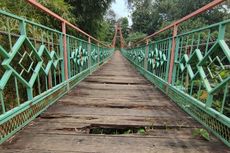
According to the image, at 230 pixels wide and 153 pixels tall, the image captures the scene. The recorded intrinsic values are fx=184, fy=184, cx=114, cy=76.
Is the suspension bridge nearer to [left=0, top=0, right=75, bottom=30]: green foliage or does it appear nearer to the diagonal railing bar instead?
the diagonal railing bar

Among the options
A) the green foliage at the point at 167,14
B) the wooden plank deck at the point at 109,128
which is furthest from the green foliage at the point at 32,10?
the green foliage at the point at 167,14

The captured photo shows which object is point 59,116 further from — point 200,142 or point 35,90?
point 200,142

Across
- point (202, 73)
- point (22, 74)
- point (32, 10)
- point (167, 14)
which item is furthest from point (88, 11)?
point (167, 14)

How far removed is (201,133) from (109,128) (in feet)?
2.16

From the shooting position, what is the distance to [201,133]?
4.20ft

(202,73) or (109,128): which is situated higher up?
(202,73)

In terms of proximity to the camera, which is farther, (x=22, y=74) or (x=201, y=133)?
(x=22, y=74)

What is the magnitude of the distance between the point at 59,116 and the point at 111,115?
44 centimetres

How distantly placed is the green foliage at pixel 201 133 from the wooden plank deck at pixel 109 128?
29 millimetres

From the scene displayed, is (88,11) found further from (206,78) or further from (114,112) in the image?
(206,78)

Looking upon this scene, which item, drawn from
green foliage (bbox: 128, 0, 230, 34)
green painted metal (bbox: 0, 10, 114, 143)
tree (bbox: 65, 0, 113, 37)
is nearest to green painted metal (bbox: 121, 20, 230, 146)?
green painted metal (bbox: 0, 10, 114, 143)

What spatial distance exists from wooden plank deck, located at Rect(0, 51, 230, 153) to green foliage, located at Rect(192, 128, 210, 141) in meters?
0.03

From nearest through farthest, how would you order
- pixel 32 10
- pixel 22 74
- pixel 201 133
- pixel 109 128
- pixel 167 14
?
pixel 201 133
pixel 109 128
pixel 22 74
pixel 32 10
pixel 167 14

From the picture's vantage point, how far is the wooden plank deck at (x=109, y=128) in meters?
1.10
